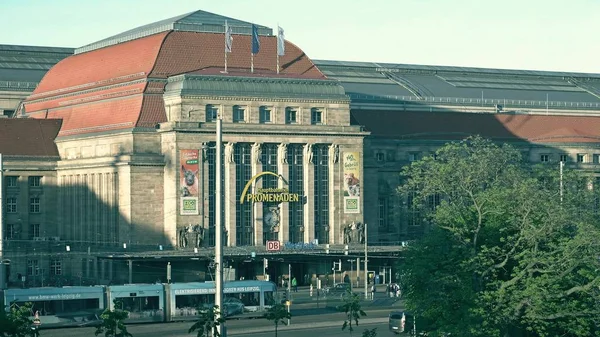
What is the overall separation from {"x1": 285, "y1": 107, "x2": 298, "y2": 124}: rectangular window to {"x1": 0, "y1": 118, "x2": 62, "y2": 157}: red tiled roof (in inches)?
1091

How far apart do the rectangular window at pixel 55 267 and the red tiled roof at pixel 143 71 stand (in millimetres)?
13820

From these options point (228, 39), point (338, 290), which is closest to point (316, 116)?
point (228, 39)

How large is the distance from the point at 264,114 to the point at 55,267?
26837mm

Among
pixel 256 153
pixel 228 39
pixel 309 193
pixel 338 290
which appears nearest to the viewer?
pixel 338 290

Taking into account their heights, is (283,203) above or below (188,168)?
below

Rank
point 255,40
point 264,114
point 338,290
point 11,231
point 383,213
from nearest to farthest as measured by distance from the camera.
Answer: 1. point 338,290
2. point 255,40
3. point 264,114
4. point 11,231
5. point 383,213

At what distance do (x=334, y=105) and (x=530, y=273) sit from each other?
7709cm

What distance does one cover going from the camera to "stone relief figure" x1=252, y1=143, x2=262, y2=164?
170625 mm

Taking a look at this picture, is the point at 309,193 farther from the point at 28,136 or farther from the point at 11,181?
the point at 11,181

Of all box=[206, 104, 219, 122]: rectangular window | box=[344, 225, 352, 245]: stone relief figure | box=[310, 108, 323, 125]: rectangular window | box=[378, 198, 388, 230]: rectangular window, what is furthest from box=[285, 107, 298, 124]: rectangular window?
box=[378, 198, 388, 230]: rectangular window

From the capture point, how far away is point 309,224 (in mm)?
173250

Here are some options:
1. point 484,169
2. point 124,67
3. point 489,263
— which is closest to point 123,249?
point 124,67

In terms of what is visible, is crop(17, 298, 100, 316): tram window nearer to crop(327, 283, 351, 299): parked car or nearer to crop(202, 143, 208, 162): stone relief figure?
crop(327, 283, 351, 299): parked car

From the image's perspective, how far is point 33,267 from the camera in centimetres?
17438
